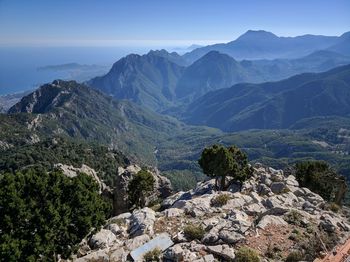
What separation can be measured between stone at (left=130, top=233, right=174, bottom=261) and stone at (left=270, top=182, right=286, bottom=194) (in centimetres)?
3566

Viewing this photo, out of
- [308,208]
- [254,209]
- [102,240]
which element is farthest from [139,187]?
[308,208]

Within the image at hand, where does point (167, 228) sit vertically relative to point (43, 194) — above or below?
below

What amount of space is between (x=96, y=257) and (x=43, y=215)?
22.3 ft

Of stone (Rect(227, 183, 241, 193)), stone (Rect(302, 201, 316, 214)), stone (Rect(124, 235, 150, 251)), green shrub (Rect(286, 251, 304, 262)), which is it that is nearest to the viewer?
green shrub (Rect(286, 251, 304, 262))

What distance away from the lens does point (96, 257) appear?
35812 millimetres

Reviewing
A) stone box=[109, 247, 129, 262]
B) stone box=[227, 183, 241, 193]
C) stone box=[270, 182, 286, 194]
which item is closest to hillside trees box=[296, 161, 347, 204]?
stone box=[270, 182, 286, 194]

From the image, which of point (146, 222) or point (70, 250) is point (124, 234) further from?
point (70, 250)

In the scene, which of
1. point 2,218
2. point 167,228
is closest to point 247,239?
point 167,228

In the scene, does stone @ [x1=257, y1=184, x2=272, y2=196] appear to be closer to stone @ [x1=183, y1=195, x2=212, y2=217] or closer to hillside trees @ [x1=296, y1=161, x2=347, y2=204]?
stone @ [x1=183, y1=195, x2=212, y2=217]

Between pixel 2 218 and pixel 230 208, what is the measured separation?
2961 cm

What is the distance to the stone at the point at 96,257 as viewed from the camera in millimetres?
35069

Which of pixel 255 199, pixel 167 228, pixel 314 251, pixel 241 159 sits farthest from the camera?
pixel 241 159

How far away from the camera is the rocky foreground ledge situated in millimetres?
33812

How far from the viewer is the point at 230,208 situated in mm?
50656
